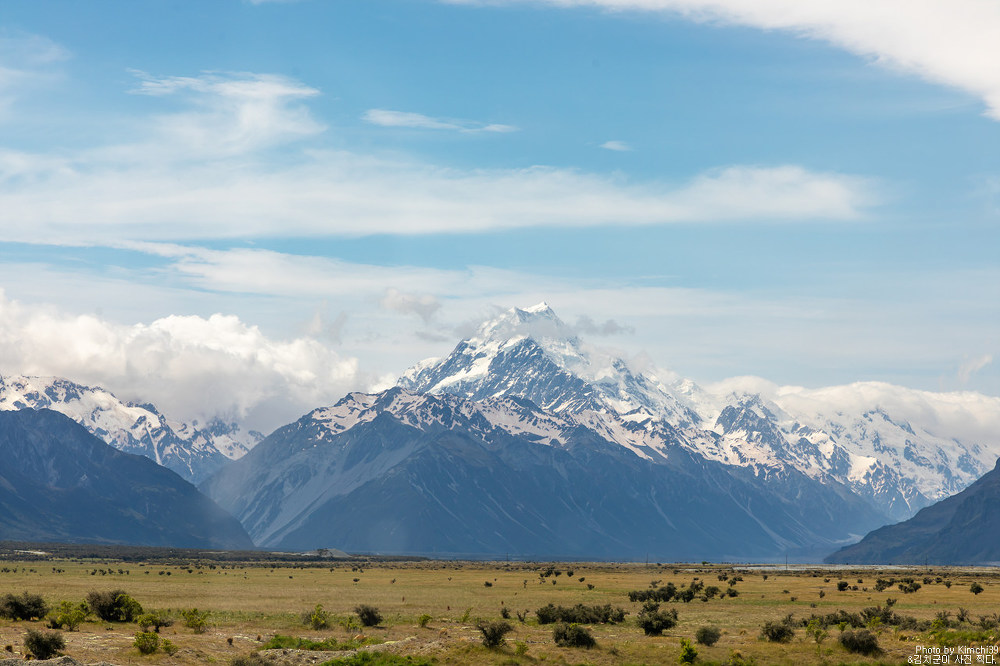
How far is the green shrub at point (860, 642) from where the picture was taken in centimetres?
6191

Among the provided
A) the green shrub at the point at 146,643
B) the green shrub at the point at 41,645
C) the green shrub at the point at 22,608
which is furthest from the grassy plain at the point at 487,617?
the green shrub at the point at 22,608

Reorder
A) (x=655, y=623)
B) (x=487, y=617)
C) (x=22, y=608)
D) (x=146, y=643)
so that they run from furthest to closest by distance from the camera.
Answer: (x=487, y=617) < (x=655, y=623) < (x=22, y=608) < (x=146, y=643)

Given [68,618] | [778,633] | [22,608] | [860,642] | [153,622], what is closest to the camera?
[860,642]

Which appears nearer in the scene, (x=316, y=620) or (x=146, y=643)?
(x=146, y=643)

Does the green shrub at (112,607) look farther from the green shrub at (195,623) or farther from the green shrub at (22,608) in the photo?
the green shrub at (195,623)

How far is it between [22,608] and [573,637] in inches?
1483

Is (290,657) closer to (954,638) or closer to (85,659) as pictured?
(85,659)

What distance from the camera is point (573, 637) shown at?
211 feet

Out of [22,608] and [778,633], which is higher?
[22,608]

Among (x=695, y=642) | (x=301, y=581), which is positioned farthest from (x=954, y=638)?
(x=301, y=581)

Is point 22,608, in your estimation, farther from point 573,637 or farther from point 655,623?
point 655,623

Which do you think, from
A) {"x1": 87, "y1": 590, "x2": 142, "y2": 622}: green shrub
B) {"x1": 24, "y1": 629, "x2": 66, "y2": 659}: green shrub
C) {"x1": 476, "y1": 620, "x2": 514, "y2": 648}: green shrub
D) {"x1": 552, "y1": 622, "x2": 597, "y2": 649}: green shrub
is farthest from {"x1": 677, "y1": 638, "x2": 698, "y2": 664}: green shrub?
{"x1": 87, "y1": 590, "x2": 142, "y2": 622}: green shrub

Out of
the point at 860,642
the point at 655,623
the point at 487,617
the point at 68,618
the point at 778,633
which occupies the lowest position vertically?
the point at 487,617

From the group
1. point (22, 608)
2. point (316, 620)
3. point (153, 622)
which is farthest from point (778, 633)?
point (22, 608)
